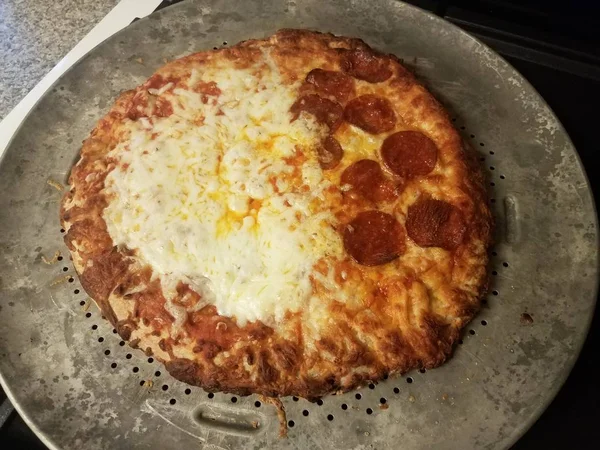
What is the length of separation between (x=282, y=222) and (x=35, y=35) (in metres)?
2.07

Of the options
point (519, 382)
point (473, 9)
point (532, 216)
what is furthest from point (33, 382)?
point (473, 9)

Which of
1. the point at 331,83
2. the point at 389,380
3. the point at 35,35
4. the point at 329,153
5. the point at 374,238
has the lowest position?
the point at 389,380

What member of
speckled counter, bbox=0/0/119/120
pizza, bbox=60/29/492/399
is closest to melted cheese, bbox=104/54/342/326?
pizza, bbox=60/29/492/399

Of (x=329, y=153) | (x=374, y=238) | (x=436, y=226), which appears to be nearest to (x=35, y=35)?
(x=329, y=153)

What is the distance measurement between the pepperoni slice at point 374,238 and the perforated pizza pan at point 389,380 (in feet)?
1.16

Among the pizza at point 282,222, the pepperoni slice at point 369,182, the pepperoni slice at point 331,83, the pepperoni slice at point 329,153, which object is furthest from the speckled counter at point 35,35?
the pepperoni slice at point 369,182

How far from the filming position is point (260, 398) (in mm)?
1689

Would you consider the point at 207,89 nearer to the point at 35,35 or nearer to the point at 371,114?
the point at 371,114

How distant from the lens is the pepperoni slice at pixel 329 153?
1.93 meters

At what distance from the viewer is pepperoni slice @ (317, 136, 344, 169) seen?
1929 millimetres

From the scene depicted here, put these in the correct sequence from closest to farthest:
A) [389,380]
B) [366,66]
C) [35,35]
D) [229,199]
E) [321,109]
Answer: [389,380], [229,199], [321,109], [366,66], [35,35]

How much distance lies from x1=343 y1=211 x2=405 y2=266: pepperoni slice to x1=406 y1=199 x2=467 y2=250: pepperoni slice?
0.05m

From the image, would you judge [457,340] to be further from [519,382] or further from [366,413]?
[366,413]

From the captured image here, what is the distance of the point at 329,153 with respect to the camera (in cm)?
194
